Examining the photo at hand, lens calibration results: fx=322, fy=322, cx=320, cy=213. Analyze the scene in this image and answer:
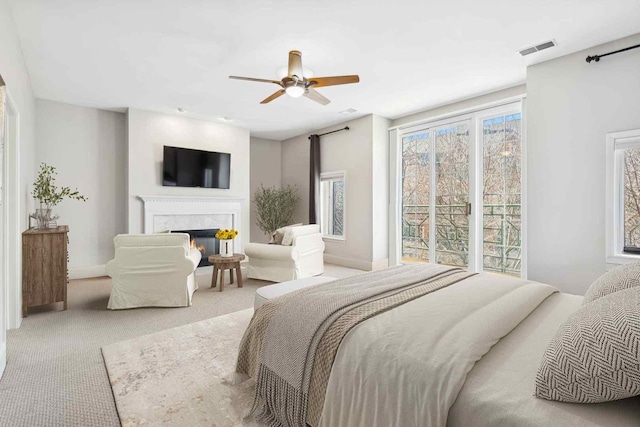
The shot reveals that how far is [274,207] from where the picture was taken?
22.7 ft

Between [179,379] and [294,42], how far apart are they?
9.81 feet

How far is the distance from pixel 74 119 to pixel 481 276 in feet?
19.7

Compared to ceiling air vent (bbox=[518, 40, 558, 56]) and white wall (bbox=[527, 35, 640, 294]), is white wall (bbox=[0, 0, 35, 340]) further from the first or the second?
white wall (bbox=[527, 35, 640, 294])

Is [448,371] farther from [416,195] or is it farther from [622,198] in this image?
[416,195]

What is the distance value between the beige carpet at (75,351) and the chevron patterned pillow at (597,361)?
191 cm

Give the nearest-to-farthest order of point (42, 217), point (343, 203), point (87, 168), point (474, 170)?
1. point (42, 217)
2. point (474, 170)
3. point (87, 168)
4. point (343, 203)

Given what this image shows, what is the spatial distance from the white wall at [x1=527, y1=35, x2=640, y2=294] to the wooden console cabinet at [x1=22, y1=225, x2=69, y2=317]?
5.08 meters

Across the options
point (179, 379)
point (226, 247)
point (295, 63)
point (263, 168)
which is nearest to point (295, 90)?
point (295, 63)

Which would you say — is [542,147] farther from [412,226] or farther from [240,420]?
[240,420]

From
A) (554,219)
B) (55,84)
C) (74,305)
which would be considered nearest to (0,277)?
(74,305)

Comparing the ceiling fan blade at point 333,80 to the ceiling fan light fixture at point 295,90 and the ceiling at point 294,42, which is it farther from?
the ceiling at point 294,42

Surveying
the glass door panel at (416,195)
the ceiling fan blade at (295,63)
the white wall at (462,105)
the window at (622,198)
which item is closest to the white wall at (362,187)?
the glass door panel at (416,195)

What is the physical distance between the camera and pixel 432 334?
1.16 m

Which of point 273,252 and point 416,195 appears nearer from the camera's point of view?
point 273,252
